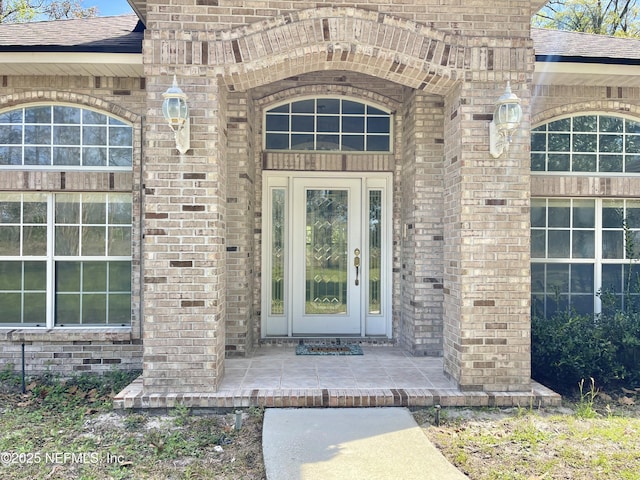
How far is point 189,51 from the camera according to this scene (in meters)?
4.38

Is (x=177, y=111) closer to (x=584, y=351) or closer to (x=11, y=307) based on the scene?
(x=11, y=307)

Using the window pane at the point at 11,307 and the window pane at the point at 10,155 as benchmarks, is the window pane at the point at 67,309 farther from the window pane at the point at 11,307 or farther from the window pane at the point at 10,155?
the window pane at the point at 10,155

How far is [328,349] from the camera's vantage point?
236 inches

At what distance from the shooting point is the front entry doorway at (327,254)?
643 centimetres

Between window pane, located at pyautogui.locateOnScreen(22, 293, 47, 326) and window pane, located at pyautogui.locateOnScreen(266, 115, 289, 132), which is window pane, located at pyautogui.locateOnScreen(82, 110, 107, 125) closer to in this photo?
window pane, located at pyautogui.locateOnScreen(266, 115, 289, 132)

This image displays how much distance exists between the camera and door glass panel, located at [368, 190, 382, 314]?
6.50 m

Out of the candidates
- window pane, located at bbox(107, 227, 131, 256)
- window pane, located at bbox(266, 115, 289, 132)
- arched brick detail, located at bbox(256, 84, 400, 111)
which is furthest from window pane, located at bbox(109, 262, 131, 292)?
arched brick detail, located at bbox(256, 84, 400, 111)

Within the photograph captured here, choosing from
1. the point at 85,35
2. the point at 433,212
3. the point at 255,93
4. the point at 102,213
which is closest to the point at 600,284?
the point at 433,212

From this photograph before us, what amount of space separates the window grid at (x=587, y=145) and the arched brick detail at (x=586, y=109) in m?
0.10

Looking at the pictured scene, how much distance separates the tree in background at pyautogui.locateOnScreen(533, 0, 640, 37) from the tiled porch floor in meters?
16.7

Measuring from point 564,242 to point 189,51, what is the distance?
5.09 meters

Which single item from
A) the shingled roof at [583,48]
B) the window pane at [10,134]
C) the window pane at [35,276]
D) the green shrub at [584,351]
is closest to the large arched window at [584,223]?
the green shrub at [584,351]

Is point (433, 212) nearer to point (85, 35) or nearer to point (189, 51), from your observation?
point (189, 51)

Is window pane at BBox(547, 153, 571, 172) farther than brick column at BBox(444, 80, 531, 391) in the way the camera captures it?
Yes
